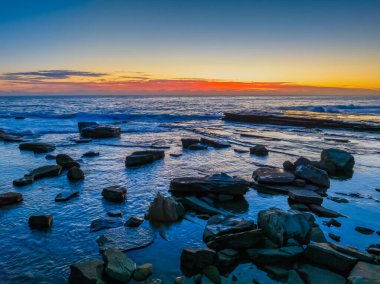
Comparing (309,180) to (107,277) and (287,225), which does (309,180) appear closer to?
(287,225)

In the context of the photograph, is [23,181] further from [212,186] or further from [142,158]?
[212,186]

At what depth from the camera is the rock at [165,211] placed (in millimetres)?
6797

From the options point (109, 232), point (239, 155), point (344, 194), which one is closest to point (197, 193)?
point (109, 232)

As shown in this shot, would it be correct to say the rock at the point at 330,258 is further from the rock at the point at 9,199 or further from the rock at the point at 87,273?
the rock at the point at 9,199

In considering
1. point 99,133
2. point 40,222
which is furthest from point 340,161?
point 99,133

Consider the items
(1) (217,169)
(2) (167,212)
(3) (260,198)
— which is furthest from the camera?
(1) (217,169)

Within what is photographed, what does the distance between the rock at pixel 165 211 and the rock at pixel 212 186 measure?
1.49 meters

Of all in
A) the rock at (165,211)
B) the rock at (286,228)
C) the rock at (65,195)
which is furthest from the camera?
the rock at (65,195)

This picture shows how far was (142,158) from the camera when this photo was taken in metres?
12.9

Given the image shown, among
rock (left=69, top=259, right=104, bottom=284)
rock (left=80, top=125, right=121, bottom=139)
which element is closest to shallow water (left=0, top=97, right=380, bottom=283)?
rock (left=69, top=259, right=104, bottom=284)

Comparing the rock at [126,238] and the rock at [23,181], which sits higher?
the rock at [126,238]

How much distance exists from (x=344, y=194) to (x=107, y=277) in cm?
722

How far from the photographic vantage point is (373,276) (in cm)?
422

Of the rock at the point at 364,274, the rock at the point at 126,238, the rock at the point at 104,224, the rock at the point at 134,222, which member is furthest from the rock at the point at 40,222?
the rock at the point at 364,274
